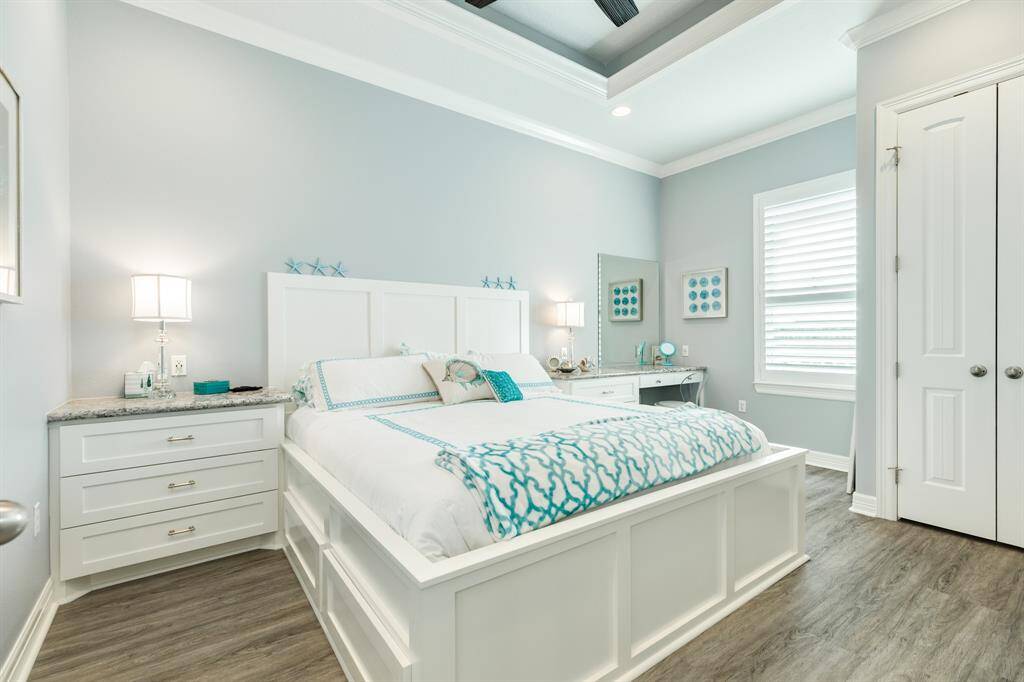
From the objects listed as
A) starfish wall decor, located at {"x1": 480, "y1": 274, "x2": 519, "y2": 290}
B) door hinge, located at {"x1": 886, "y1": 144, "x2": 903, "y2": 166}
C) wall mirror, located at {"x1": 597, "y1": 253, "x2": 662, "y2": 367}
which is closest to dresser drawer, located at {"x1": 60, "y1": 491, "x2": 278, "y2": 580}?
starfish wall decor, located at {"x1": 480, "y1": 274, "x2": 519, "y2": 290}

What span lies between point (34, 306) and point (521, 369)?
7.81ft

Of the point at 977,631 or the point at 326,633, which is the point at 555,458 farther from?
the point at 977,631

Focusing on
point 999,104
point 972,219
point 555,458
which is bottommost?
point 555,458

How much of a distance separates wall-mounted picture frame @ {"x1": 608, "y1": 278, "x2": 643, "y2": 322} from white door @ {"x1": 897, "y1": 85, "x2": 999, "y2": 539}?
7.53ft

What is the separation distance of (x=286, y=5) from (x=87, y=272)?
1750 millimetres

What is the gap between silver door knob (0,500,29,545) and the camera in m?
0.47

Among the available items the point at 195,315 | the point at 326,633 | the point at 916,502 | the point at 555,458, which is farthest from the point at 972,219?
the point at 195,315

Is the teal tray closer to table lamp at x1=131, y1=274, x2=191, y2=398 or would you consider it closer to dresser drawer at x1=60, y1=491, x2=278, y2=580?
table lamp at x1=131, y1=274, x2=191, y2=398

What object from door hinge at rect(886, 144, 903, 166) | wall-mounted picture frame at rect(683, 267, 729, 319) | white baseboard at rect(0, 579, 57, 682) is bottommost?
white baseboard at rect(0, 579, 57, 682)

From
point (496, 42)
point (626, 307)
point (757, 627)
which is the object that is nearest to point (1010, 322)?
point (757, 627)

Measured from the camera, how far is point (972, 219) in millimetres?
2547

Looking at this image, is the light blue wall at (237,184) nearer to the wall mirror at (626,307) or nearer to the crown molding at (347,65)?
the crown molding at (347,65)

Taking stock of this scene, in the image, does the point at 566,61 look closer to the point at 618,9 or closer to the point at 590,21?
the point at 590,21

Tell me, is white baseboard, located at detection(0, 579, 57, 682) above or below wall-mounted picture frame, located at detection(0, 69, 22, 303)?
below
